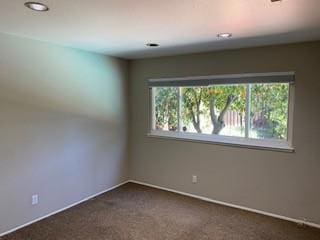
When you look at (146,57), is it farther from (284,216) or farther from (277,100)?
(284,216)

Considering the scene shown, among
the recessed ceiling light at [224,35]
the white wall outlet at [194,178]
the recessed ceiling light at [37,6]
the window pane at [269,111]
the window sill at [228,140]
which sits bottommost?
the white wall outlet at [194,178]

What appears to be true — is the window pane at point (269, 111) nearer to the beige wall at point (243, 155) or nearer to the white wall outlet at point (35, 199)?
the beige wall at point (243, 155)

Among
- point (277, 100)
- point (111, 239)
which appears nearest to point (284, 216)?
point (277, 100)

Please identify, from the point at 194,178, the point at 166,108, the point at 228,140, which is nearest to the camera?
the point at 228,140

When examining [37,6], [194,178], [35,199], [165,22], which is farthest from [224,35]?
[35,199]

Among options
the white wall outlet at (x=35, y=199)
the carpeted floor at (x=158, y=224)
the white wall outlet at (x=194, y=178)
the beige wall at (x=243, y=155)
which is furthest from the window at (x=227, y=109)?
the white wall outlet at (x=35, y=199)

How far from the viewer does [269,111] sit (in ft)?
11.3

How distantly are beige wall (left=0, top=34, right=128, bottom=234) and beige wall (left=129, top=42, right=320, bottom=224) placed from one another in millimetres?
430

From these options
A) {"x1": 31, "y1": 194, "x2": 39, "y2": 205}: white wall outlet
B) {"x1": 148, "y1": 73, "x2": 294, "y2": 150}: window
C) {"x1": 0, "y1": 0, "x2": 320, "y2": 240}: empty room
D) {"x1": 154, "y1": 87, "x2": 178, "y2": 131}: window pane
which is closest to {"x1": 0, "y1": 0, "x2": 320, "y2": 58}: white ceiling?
{"x1": 0, "y1": 0, "x2": 320, "y2": 240}: empty room

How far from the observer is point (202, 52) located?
375cm

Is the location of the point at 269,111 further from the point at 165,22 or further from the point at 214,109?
the point at 165,22

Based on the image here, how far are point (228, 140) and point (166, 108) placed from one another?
1.21 metres

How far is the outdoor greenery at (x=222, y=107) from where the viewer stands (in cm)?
337

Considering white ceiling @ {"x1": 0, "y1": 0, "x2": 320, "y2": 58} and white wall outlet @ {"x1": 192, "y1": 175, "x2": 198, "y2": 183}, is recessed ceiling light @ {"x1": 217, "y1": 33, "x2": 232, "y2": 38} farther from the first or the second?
white wall outlet @ {"x1": 192, "y1": 175, "x2": 198, "y2": 183}
